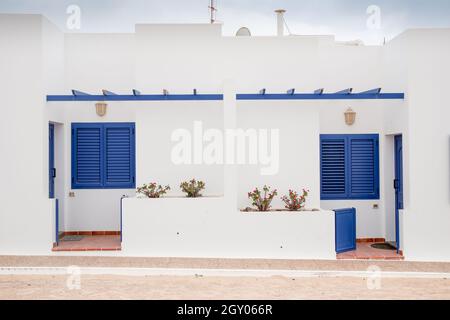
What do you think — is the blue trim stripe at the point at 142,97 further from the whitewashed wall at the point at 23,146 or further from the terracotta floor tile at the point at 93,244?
the terracotta floor tile at the point at 93,244

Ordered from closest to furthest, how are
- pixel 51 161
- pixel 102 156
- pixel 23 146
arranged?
1. pixel 23 146
2. pixel 51 161
3. pixel 102 156

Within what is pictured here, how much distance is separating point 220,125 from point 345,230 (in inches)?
157

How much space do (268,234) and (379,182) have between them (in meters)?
3.81

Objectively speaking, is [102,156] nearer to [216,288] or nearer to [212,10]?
[216,288]

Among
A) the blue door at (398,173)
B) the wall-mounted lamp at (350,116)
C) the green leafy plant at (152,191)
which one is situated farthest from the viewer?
the wall-mounted lamp at (350,116)

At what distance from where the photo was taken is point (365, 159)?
596 inches

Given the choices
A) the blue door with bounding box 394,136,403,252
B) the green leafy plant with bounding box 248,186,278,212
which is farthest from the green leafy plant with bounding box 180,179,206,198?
the blue door with bounding box 394,136,403,252

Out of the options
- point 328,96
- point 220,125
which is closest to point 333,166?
point 328,96

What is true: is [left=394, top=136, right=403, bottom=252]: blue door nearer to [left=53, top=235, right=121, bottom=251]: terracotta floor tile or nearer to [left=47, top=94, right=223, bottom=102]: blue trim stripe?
[left=47, top=94, right=223, bottom=102]: blue trim stripe

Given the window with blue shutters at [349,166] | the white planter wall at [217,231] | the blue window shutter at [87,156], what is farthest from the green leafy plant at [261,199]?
the blue window shutter at [87,156]

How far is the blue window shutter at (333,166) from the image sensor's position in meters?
15.2

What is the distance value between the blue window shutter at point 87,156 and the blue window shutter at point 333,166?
235 inches

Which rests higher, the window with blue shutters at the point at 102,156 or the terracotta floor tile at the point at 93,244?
the window with blue shutters at the point at 102,156

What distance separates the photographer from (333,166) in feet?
49.8
